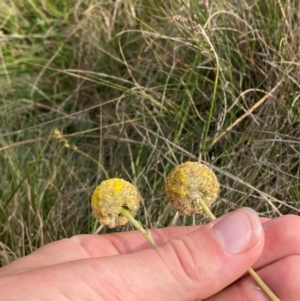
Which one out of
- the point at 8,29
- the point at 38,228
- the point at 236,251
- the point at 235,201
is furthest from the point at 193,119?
the point at 8,29

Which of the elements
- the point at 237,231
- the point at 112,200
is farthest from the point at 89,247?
the point at 237,231

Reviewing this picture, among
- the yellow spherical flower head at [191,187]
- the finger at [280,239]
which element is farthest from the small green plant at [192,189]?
the finger at [280,239]

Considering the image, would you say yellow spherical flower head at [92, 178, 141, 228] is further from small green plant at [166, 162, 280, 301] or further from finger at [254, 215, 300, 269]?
finger at [254, 215, 300, 269]

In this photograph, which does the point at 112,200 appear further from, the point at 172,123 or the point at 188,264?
the point at 172,123

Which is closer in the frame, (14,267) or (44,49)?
(14,267)

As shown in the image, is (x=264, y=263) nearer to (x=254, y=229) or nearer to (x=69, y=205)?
(x=254, y=229)

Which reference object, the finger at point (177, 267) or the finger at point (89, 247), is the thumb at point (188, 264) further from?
the finger at point (89, 247)
